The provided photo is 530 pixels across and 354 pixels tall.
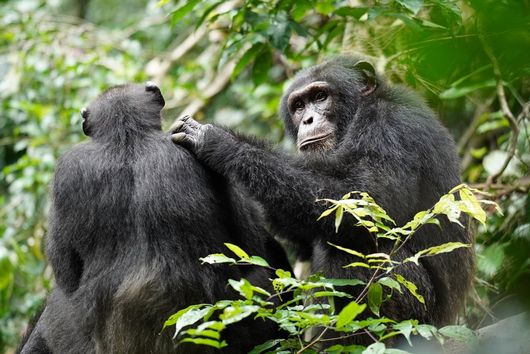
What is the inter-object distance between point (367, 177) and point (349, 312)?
175cm

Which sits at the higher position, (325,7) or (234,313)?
(325,7)

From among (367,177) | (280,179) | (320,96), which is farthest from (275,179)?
(320,96)

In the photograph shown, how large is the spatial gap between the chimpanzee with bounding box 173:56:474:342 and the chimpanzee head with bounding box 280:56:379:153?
2 centimetres

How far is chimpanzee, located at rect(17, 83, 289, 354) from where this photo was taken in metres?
4.32

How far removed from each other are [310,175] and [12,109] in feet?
20.0

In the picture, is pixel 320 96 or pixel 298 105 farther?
pixel 298 105

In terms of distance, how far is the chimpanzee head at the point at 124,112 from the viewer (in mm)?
4789

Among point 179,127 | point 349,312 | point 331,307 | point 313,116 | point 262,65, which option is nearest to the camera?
point 349,312

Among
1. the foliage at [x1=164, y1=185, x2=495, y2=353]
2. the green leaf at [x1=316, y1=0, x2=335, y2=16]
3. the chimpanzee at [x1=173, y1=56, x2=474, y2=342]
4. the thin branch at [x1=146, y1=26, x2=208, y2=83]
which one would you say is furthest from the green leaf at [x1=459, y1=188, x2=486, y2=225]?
the thin branch at [x1=146, y1=26, x2=208, y2=83]

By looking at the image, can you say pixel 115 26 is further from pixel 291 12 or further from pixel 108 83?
pixel 291 12

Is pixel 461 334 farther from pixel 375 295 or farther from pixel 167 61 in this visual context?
pixel 167 61

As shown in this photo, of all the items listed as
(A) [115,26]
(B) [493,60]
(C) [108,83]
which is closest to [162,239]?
(B) [493,60]

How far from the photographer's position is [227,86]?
9.70 m

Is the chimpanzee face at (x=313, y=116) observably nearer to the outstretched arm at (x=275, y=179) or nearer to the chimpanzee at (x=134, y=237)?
the outstretched arm at (x=275, y=179)
